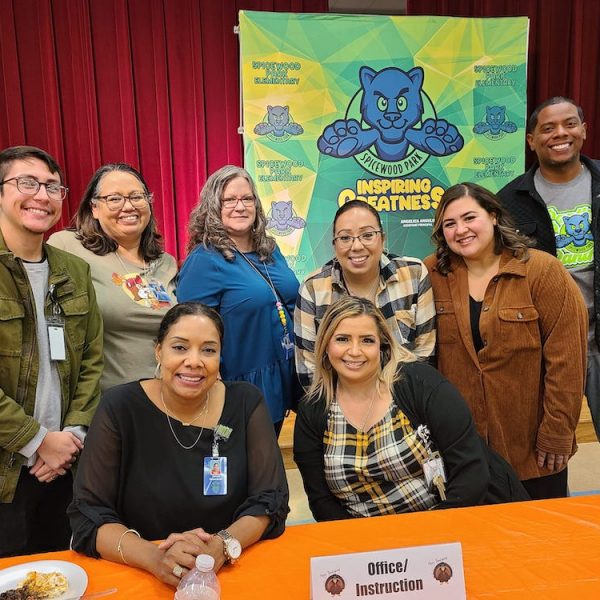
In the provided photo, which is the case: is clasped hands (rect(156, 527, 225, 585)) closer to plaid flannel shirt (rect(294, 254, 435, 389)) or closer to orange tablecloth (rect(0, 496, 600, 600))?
orange tablecloth (rect(0, 496, 600, 600))

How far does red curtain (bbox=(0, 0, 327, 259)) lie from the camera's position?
12.4ft

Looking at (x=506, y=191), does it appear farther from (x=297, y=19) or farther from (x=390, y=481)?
(x=297, y=19)

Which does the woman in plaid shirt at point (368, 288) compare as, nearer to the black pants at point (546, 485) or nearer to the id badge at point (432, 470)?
the id badge at point (432, 470)

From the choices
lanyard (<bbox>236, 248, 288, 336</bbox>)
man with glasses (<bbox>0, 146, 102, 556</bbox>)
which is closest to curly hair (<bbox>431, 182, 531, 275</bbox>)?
lanyard (<bbox>236, 248, 288, 336</bbox>)

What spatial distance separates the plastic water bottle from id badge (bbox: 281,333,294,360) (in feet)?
3.81

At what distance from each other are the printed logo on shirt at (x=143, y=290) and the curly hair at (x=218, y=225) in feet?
0.81

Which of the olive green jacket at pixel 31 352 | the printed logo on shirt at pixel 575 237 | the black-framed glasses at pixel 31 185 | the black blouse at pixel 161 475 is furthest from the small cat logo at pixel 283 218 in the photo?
the black blouse at pixel 161 475

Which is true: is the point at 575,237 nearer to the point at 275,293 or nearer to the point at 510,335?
the point at 510,335

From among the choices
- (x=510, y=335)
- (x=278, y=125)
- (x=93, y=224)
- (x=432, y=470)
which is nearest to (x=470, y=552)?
(x=432, y=470)

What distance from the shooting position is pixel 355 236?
2.13 m

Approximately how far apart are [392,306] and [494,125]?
265 cm

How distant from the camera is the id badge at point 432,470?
Result: 1.74m

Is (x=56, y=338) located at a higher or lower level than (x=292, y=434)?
higher

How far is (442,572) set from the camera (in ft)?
3.80
